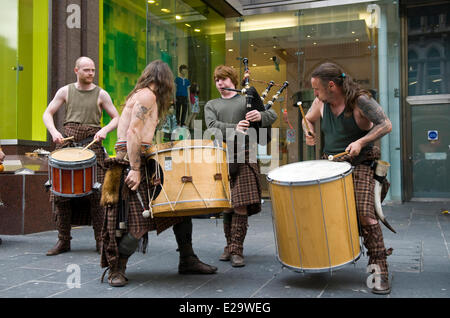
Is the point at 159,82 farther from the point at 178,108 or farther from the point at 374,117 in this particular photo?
the point at 178,108

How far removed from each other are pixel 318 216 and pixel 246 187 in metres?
1.42

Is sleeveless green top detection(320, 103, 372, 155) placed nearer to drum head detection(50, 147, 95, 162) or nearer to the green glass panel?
drum head detection(50, 147, 95, 162)

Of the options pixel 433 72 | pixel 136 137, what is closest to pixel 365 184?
pixel 136 137

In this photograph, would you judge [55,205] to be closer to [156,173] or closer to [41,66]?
[156,173]

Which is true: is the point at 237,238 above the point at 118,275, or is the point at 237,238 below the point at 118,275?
above

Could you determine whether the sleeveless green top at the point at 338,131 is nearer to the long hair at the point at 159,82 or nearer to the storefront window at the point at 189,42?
the long hair at the point at 159,82

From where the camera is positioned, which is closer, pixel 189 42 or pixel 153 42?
pixel 153 42

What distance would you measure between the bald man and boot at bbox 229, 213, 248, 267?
1.56 meters

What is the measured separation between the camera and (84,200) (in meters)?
5.55

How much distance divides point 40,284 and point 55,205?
5.67ft

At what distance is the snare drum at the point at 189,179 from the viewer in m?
3.56

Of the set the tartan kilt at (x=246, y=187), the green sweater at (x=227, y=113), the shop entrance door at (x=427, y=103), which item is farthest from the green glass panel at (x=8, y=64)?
the shop entrance door at (x=427, y=103)

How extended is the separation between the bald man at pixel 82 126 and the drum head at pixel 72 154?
1.14 ft

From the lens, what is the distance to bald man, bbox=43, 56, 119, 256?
17.5 feet
